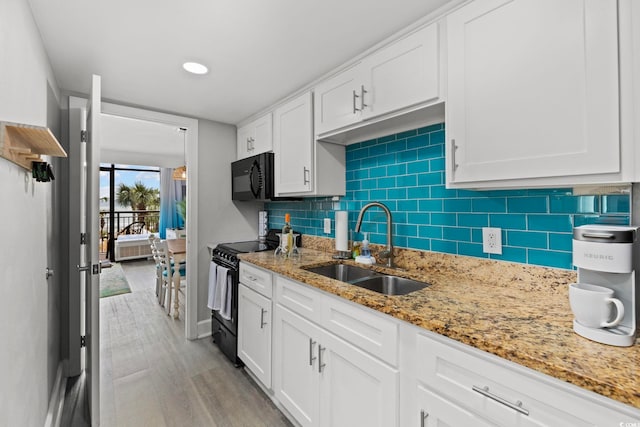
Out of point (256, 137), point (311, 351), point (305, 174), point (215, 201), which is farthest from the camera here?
point (215, 201)

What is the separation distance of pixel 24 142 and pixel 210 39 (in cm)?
100

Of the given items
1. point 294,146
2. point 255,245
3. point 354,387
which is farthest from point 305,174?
point 354,387

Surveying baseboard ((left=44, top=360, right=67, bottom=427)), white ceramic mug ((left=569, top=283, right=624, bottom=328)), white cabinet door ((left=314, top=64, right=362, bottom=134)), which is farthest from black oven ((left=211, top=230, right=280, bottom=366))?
white ceramic mug ((left=569, top=283, right=624, bottom=328))

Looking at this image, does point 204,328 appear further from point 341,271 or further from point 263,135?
point 263,135

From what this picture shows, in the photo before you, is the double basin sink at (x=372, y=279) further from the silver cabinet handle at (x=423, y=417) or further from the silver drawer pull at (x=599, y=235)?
the silver drawer pull at (x=599, y=235)

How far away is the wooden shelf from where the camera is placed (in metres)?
0.90

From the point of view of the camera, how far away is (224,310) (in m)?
2.43

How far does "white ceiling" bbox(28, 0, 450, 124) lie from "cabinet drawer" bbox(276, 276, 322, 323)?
4.55 feet

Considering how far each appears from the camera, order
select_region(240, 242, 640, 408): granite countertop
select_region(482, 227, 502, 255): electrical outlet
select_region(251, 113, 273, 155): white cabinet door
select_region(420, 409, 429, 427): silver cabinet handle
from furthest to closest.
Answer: select_region(251, 113, 273, 155): white cabinet door < select_region(482, 227, 502, 255): electrical outlet < select_region(420, 409, 429, 427): silver cabinet handle < select_region(240, 242, 640, 408): granite countertop

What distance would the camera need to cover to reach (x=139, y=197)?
7.35 m

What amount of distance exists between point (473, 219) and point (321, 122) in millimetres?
1164

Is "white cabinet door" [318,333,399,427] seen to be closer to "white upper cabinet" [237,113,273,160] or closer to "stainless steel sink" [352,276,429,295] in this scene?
"stainless steel sink" [352,276,429,295]

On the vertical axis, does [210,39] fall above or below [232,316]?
above

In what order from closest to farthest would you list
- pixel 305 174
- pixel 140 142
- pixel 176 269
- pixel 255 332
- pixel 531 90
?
pixel 531 90 < pixel 255 332 < pixel 305 174 < pixel 176 269 < pixel 140 142
